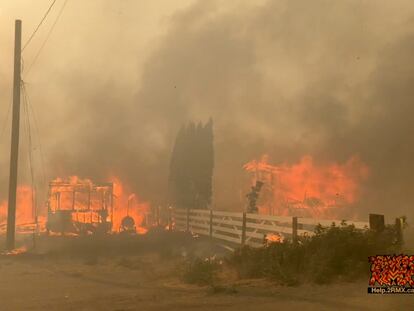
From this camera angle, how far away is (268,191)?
1423 inches

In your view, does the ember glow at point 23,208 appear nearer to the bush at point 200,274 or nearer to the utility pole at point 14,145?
the utility pole at point 14,145

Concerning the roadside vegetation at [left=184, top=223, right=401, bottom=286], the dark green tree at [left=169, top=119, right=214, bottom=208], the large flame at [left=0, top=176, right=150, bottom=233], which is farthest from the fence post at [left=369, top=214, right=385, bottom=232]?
the dark green tree at [left=169, top=119, right=214, bottom=208]

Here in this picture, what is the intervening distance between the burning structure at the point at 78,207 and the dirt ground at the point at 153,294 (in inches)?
456

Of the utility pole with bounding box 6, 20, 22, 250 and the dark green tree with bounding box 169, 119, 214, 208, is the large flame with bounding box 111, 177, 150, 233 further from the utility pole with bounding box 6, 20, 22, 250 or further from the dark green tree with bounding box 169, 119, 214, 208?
the utility pole with bounding box 6, 20, 22, 250

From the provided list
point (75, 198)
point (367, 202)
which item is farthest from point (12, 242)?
point (367, 202)

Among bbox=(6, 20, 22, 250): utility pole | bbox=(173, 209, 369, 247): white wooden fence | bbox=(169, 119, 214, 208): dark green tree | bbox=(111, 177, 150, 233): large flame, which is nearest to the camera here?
bbox=(173, 209, 369, 247): white wooden fence

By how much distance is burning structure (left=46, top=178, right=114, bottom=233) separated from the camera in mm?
25922

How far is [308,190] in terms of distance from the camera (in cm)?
3516

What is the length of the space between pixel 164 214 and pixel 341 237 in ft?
75.0

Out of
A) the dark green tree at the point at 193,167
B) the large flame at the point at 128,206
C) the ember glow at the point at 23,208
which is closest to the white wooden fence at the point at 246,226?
the dark green tree at the point at 193,167

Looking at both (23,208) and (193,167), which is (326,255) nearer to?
(193,167)

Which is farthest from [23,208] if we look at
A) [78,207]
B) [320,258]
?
[320,258]

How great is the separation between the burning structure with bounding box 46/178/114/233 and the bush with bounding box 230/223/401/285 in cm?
1655

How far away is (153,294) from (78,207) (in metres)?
18.6
